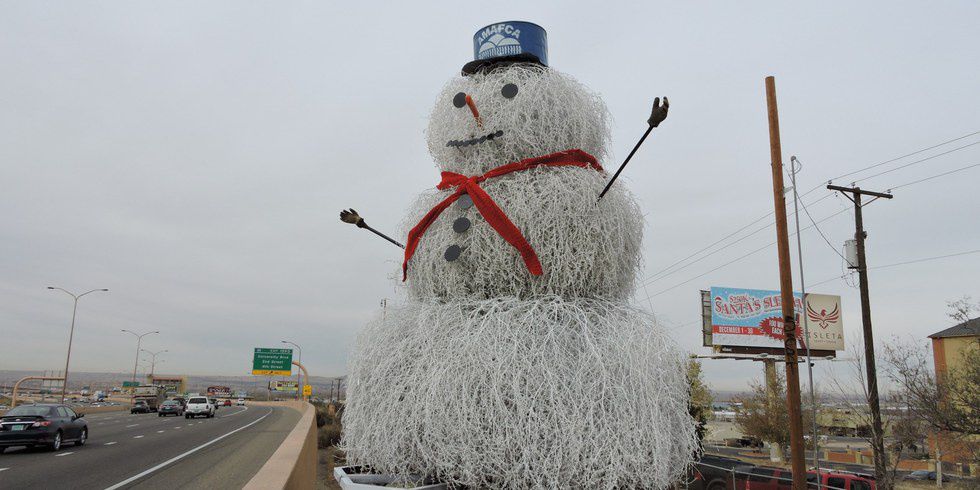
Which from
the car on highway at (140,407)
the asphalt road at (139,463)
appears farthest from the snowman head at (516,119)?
the car on highway at (140,407)

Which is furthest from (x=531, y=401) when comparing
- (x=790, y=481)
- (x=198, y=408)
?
(x=198, y=408)

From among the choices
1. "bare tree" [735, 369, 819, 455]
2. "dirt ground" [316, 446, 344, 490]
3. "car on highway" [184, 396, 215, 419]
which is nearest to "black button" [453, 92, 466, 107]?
"dirt ground" [316, 446, 344, 490]

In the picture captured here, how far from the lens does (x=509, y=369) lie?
3.19 m

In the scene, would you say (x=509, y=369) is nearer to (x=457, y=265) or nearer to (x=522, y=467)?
(x=522, y=467)

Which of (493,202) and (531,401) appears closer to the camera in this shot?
(531,401)

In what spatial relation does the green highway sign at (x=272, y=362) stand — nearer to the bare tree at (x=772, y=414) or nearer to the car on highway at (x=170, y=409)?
the car on highway at (x=170, y=409)

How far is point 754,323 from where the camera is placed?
97.3 ft

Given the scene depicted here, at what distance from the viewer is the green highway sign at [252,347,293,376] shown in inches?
1761

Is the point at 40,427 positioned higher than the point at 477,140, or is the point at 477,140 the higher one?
the point at 477,140

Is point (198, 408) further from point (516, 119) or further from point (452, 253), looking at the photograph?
point (516, 119)

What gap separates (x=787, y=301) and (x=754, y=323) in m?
24.3

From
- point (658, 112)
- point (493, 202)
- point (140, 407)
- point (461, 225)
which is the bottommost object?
point (140, 407)

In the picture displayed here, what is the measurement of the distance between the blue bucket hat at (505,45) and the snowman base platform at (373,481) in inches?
112

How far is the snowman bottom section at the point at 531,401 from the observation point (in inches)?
119
